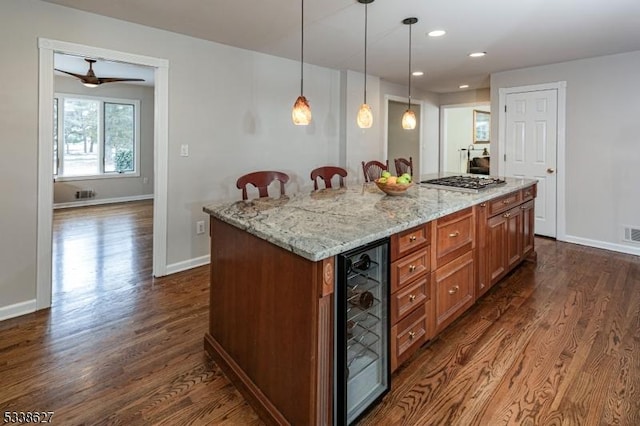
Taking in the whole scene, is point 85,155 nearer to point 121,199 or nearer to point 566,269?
point 121,199

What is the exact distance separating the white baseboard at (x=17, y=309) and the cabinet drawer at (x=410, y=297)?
2675mm

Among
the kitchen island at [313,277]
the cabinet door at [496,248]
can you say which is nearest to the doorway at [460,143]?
the cabinet door at [496,248]

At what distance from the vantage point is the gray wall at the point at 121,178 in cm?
693

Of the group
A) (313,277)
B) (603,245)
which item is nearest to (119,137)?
(313,277)

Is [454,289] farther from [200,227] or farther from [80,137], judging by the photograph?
[80,137]

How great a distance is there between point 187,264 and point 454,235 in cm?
265

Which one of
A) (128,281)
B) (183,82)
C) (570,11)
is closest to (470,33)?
(570,11)

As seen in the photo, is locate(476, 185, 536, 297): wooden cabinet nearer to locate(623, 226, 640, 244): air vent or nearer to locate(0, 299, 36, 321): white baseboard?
locate(623, 226, 640, 244): air vent

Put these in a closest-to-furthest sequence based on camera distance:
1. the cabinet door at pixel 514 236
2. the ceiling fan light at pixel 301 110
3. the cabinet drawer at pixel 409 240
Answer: the cabinet drawer at pixel 409 240 → the ceiling fan light at pixel 301 110 → the cabinet door at pixel 514 236

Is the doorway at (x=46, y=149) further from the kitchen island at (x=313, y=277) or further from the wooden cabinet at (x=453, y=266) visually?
the wooden cabinet at (x=453, y=266)

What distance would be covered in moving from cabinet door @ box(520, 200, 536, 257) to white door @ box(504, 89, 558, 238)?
4.64ft

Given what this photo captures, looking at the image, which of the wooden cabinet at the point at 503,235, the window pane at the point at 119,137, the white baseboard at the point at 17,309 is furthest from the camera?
the window pane at the point at 119,137

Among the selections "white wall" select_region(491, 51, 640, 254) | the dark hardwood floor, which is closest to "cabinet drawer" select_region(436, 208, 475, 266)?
the dark hardwood floor

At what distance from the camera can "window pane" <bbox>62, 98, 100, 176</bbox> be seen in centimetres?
708
